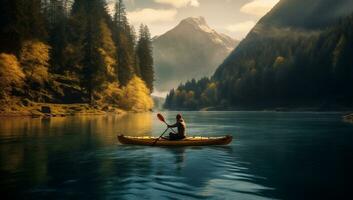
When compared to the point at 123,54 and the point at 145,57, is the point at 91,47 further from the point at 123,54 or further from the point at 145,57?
the point at 145,57

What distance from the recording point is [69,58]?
83.6 m

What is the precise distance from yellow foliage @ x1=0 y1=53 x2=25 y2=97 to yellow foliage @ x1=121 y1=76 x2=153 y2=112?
37.6 meters

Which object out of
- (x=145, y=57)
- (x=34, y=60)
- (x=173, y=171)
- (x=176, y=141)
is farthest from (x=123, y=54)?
(x=173, y=171)

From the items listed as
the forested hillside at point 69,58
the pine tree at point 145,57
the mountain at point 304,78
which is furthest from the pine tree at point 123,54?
the mountain at point 304,78

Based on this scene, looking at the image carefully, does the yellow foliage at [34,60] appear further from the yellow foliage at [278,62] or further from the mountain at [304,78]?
the yellow foliage at [278,62]

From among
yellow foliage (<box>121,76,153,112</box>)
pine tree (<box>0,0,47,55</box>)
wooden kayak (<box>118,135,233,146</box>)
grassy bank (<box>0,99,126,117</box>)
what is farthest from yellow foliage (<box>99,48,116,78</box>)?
wooden kayak (<box>118,135,233,146</box>)

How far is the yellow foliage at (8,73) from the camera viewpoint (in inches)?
2384

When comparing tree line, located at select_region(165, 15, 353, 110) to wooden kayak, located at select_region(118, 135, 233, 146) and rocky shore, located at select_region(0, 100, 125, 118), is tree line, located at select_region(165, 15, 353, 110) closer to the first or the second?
rocky shore, located at select_region(0, 100, 125, 118)

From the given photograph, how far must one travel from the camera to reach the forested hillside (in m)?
66.5

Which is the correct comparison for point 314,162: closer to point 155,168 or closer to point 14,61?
point 155,168

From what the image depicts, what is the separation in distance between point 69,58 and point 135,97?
23.6 m

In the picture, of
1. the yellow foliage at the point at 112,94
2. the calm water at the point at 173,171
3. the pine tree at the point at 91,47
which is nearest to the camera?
the calm water at the point at 173,171

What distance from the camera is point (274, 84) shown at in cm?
15088

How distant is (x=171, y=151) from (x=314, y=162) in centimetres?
946
